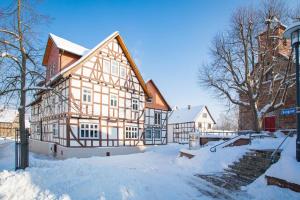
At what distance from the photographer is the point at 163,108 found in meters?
30.0

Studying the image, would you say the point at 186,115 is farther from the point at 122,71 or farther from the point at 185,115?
the point at 122,71

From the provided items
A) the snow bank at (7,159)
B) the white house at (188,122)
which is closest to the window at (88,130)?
the snow bank at (7,159)

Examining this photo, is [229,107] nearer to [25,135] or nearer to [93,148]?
[93,148]

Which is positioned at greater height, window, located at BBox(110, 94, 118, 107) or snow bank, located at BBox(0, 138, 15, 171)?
window, located at BBox(110, 94, 118, 107)

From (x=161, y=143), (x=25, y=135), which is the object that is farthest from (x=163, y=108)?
(x=25, y=135)

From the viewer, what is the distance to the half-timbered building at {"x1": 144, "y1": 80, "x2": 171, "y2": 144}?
27.8 metres

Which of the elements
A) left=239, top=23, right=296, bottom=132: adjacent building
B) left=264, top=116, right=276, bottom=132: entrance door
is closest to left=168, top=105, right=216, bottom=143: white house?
left=239, top=23, right=296, bottom=132: adjacent building

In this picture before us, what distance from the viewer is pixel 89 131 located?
19.9 m

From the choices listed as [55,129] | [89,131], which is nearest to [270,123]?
[89,131]

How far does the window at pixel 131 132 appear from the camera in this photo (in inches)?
926

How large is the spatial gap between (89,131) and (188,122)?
29.3 meters

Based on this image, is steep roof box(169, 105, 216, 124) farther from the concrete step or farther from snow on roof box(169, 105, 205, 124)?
the concrete step

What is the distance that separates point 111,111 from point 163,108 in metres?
9.72

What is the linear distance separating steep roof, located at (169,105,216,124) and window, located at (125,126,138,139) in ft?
74.7
